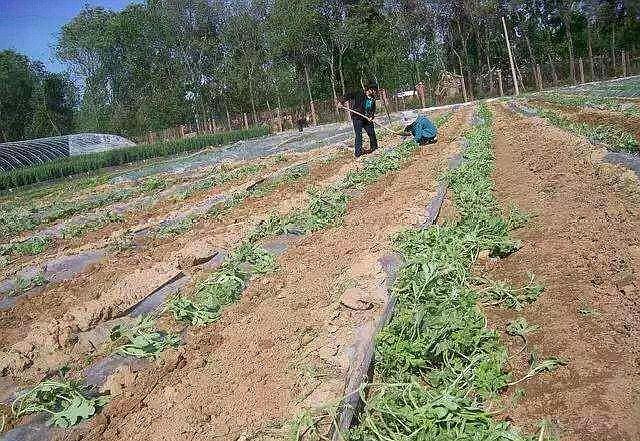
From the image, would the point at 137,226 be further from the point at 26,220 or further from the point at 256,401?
the point at 256,401

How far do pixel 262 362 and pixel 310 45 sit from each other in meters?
41.0

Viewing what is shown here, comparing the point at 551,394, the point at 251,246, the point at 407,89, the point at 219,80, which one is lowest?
the point at 551,394

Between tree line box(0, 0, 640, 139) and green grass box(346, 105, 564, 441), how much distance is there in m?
35.6

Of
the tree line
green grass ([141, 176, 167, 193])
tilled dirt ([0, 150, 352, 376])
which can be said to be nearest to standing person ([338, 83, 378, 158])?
tilled dirt ([0, 150, 352, 376])

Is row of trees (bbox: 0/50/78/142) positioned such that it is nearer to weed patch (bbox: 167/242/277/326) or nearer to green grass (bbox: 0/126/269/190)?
green grass (bbox: 0/126/269/190)

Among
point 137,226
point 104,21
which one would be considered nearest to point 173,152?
point 137,226

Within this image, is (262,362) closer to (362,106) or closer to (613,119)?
(362,106)

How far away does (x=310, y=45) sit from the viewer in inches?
1645

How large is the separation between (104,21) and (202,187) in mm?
53020

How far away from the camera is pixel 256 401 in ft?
10.4

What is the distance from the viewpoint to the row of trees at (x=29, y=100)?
5222 centimetres

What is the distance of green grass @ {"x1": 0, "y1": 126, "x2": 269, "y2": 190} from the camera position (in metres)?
24.3

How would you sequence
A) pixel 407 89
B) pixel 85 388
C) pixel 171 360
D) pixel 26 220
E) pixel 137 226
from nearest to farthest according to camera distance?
pixel 85 388 < pixel 171 360 < pixel 137 226 < pixel 26 220 < pixel 407 89

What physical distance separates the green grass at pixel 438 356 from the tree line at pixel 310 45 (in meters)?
35.6
